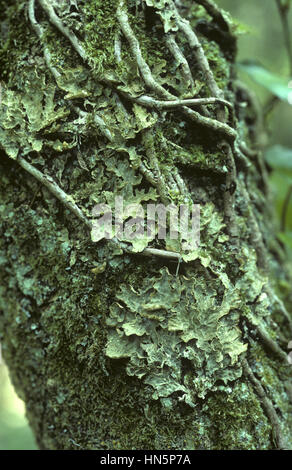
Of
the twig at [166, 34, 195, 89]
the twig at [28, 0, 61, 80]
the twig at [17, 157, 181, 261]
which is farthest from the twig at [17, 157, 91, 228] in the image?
the twig at [166, 34, 195, 89]

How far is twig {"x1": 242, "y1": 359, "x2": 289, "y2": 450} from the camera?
0.79m

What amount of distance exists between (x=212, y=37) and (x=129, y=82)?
1.05 ft

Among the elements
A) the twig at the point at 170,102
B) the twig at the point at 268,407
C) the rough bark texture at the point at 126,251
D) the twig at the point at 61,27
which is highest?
the twig at the point at 61,27

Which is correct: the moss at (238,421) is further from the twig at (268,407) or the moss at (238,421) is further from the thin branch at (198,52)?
the thin branch at (198,52)

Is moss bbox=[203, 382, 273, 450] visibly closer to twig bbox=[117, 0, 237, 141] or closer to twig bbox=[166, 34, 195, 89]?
twig bbox=[117, 0, 237, 141]

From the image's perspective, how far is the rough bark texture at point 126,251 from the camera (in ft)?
2.48

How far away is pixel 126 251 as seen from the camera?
2.51 feet

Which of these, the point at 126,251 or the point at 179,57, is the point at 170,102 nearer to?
the point at 179,57

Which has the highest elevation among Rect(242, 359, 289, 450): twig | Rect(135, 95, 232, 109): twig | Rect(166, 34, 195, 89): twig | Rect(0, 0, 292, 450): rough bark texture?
Rect(166, 34, 195, 89): twig

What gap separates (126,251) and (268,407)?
16.8 inches

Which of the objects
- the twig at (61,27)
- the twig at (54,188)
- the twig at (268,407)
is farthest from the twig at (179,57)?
the twig at (268,407)

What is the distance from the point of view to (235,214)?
0.89 meters

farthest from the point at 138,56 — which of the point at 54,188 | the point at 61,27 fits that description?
the point at 54,188

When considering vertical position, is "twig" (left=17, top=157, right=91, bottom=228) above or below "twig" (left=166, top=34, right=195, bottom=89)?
below
